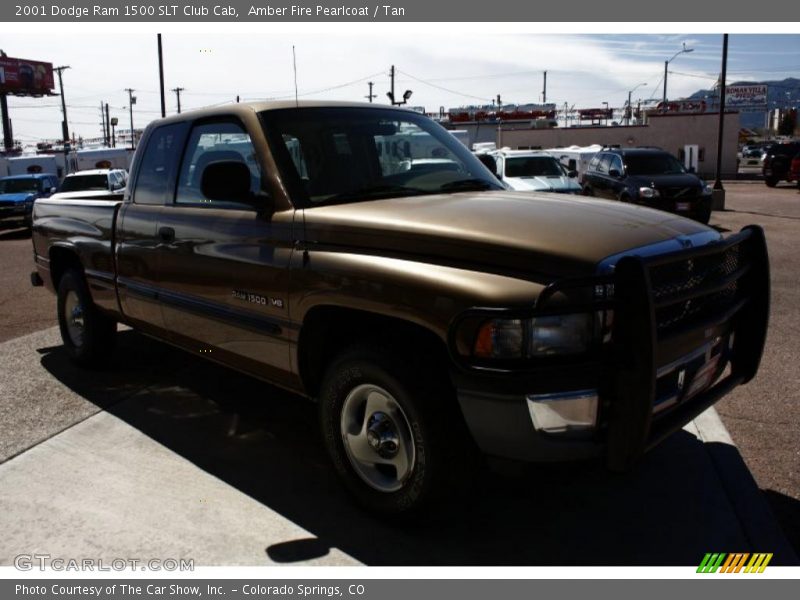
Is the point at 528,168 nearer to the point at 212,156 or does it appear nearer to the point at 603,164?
the point at 603,164

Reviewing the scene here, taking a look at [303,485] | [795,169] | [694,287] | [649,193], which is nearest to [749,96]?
[795,169]

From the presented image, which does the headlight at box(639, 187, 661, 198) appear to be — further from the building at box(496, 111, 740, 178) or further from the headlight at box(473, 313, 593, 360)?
the building at box(496, 111, 740, 178)

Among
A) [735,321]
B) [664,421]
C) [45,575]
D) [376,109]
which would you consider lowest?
[45,575]

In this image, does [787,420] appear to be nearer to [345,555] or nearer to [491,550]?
[491,550]

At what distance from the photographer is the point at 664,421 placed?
303 cm

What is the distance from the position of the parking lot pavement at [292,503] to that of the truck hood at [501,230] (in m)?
0.82

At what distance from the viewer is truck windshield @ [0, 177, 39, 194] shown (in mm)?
21781

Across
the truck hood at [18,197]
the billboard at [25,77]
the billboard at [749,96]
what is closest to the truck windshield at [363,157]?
the truck hood at [18,197]

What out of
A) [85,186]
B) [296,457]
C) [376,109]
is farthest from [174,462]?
[85,186]

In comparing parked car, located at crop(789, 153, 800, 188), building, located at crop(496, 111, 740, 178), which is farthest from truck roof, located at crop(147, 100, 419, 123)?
building, located at crop(496, 111, 740, 178)

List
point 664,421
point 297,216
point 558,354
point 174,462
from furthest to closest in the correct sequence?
1. point 174,462
2. point 297,216
3. point 664,421
4. point 558,354

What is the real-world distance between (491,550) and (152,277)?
2822 mm

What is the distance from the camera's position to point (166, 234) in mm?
4574

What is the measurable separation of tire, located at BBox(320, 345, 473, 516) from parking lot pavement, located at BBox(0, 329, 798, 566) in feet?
0.51
